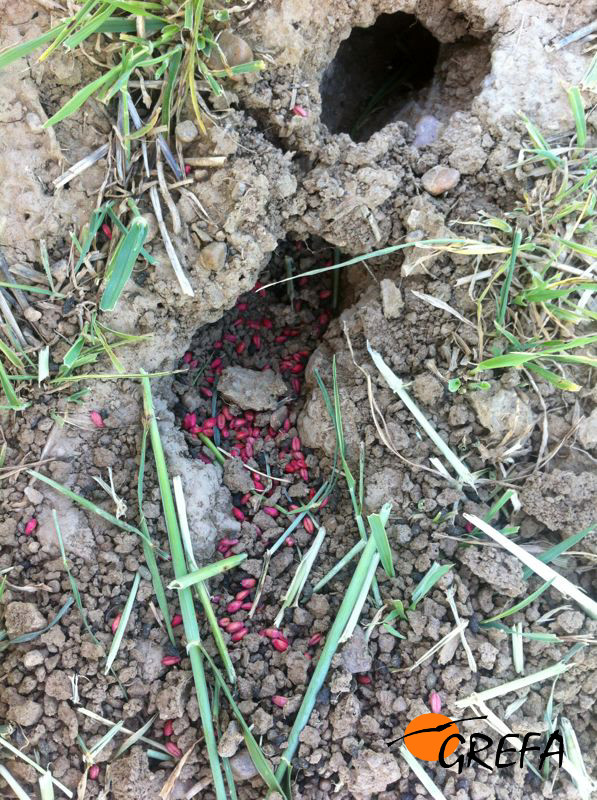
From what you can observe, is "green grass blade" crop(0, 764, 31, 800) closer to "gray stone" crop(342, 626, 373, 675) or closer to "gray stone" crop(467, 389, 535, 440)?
"gray stone" crop(342, 626, 373, 675)

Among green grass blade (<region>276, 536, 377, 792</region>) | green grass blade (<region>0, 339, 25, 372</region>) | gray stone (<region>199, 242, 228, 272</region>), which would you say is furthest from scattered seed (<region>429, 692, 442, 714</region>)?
green grass blade (<region>0, 339, 25, 372</region>)

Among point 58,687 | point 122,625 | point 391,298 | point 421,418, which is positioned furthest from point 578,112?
point 58,687

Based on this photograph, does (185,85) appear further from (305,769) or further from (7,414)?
(305,769)

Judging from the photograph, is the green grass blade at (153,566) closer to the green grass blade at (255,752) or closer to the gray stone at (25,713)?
the green grass blade at (255,752)

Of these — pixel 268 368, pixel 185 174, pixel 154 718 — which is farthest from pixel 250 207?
pixel 154 718

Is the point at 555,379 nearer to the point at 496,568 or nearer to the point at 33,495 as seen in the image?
the point at 496,568
